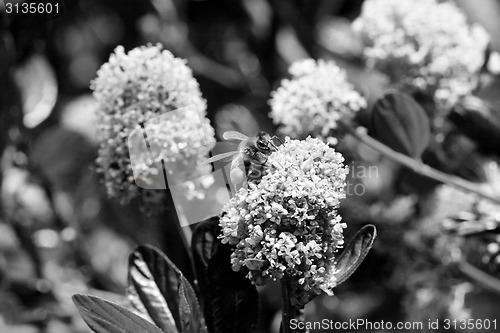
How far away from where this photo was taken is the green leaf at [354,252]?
115 centimetres

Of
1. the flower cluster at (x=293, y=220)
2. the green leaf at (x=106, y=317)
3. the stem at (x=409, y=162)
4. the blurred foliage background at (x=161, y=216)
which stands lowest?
the blurred foliage background at (x=161, y=216)

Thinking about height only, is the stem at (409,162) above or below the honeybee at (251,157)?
below

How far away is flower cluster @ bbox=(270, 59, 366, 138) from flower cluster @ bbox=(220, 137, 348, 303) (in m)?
0.40

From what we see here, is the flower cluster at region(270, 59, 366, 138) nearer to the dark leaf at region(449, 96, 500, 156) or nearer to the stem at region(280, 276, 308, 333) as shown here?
the dark leaf at region(449, 96, 500, 156)

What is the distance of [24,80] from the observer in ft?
7.80

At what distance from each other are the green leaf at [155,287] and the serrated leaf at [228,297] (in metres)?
0.04

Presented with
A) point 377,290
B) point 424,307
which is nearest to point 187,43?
point 377,290

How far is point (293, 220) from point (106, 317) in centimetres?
31

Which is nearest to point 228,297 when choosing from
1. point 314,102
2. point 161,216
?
point 314,102

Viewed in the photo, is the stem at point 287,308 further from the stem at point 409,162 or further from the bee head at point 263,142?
the stem at point 409,162

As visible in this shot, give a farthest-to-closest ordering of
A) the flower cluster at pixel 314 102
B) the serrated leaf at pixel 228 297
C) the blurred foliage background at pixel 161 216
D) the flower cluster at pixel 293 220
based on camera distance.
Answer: the blurred foliage background at pixel 161 216 → the flower cluster at pixel 314 102 → the serrated leaf at pixel 228 297 → the flower cluster at pixel 293 220

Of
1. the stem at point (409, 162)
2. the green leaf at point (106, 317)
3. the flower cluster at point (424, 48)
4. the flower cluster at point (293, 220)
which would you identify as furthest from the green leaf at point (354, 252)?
the flower cluster at point (424, 48)

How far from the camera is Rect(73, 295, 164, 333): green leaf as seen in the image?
1.11 m

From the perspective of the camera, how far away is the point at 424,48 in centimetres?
169
